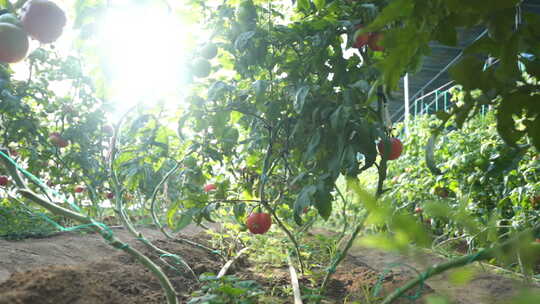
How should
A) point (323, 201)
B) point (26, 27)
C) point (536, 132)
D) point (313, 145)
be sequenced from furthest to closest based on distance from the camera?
point (313, 145) → point (323, 201) → point (26, 27) → point (536, 132)

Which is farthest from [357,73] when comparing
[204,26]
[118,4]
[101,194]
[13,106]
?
[101,194]

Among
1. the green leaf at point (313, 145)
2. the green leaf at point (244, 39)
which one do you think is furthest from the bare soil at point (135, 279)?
the green leaf at point (244, 39)

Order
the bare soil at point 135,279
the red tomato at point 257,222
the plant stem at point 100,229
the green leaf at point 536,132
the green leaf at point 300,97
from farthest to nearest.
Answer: the red tomato at point 257,222 < the green leaf at point 300,97 < the bare soil at point 135,279 < the plant stem at point 100,229 < the green leaf at point 536,132

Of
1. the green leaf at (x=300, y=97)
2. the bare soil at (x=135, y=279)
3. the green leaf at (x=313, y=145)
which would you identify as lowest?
the bare soil at (x=135, y=279)

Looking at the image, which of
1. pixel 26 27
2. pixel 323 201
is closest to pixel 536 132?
pixel 323 201

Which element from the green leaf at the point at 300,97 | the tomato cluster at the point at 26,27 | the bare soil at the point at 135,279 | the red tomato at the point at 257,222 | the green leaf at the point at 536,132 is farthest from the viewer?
the red tomato at the point at 257,222

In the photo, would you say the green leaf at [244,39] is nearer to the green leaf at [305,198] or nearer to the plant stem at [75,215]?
the green leaf at [305,198]

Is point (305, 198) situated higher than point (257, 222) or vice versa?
point (305, 198)

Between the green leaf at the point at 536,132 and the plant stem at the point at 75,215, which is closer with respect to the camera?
the green leaf at the point at 536,132

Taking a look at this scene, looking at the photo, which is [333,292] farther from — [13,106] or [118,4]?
[13,106]

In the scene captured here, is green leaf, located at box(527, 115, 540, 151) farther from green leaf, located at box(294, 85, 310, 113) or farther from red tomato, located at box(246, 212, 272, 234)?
red tomato, located at box(246, 212, 272, 234)

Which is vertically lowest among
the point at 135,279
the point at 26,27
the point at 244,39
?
the point at 135,279

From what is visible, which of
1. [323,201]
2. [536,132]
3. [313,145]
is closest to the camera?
[536,132]

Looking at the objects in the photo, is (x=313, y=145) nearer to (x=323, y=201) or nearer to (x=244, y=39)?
(x=323, y=201)
